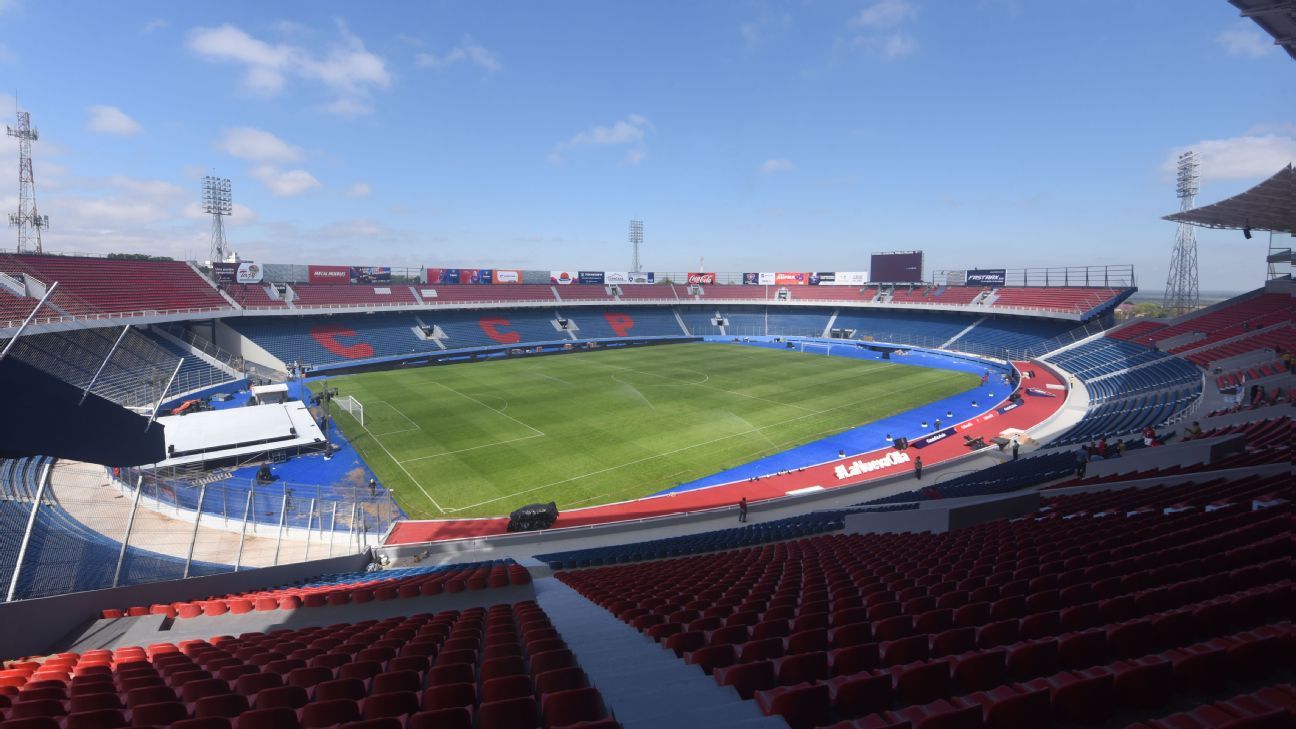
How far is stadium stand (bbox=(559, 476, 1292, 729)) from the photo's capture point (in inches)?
139

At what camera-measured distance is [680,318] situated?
82.8 m

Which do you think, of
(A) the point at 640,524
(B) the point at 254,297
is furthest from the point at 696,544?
(B) the point at 254,297

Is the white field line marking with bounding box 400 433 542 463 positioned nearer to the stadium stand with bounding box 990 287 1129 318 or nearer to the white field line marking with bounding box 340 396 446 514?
the white field line marking with bounding box 340 396 446 514

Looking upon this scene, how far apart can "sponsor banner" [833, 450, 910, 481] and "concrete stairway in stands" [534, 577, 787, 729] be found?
19.9 meters

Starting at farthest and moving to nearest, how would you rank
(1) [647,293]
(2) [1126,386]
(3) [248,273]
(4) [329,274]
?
1. (1) [647,293]
2. (4) [329,274]
3. (3) [248,273]
4. (2) [1126,386]

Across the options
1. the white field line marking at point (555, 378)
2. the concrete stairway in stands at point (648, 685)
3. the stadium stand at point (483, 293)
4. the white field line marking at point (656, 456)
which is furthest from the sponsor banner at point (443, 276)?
the concrete stairway in stands at point (648, 685)

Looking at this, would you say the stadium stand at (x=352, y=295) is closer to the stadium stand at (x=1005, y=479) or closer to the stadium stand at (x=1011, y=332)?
the stadium stand at (x=1005, y=479)

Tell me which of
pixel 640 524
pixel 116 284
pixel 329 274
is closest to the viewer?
pixel 640 524

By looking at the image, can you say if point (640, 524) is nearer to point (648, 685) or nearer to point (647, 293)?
point (648, 685)

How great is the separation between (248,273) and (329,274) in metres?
9.04

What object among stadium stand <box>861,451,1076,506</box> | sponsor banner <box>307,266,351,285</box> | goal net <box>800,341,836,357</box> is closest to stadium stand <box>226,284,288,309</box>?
sponsor banner <box>307,266,351,285</box>

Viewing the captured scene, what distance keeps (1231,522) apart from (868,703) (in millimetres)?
7006

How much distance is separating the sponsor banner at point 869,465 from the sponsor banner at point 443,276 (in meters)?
63.2

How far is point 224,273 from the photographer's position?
56.9m
